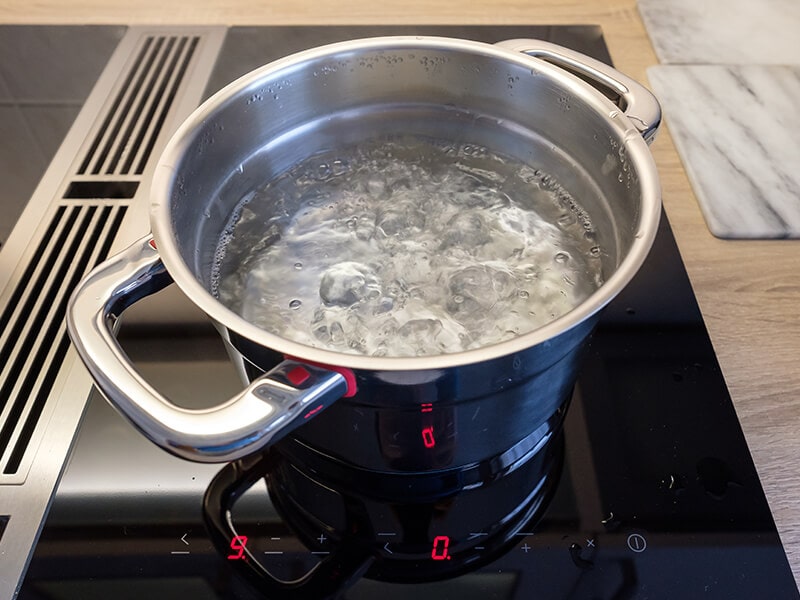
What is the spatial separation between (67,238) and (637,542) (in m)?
0.61

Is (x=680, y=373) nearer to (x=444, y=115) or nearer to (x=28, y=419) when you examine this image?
(x=444, y=115)

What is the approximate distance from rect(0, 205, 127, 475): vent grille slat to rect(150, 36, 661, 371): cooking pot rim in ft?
0.76

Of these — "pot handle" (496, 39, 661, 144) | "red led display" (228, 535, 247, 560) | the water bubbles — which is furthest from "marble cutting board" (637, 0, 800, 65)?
"red led display" (228, 535, 247, 560)

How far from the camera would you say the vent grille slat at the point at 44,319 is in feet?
1.79

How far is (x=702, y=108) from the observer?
82cm

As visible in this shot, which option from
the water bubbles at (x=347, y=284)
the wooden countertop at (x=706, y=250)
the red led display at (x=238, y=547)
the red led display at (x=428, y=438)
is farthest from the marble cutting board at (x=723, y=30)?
the red led display at (x=238, y=547)

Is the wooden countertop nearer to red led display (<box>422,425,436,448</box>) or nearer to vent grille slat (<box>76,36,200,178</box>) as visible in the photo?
vent grille slat (<box>76,36,200,178</box>)

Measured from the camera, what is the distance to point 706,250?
68 cm

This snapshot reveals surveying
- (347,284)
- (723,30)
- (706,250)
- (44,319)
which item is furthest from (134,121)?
(723,30)

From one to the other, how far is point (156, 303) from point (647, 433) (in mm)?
459

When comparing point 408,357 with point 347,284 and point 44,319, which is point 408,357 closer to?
point 347,284

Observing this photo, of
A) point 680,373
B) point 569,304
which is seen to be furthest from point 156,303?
point 680,373

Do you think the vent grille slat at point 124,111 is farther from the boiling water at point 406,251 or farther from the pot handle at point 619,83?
the pot handle at point 619,83

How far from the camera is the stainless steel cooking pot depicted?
14.1 inches
